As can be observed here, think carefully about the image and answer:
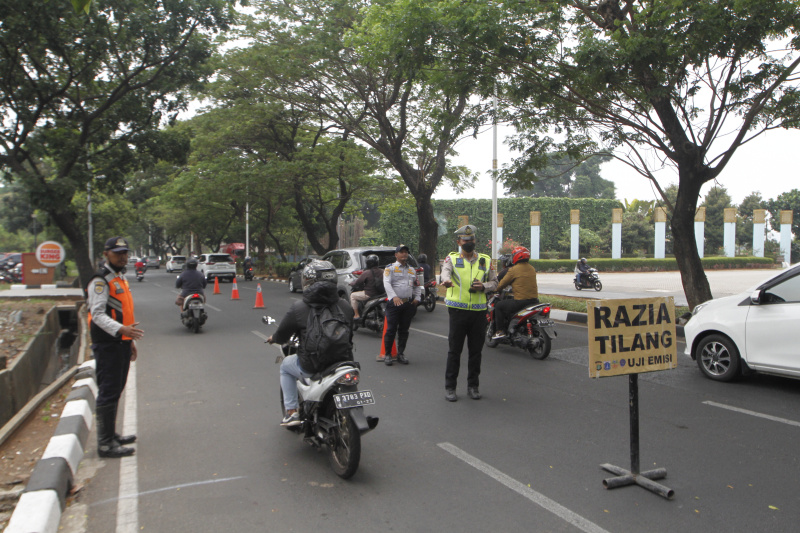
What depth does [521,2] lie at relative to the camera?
10.8 meters

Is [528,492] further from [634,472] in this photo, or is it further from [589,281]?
[589,281]

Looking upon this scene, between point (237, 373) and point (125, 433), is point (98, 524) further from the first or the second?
point (237, 373)

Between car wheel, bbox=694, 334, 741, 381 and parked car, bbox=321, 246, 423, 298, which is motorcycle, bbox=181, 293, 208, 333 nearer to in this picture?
parked car, bbox=321, 246, 423, 298

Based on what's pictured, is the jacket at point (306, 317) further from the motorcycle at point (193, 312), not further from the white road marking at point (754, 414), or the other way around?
the motorcycle at point (193, 312)

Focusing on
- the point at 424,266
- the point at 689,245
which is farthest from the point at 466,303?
the point at 424,266

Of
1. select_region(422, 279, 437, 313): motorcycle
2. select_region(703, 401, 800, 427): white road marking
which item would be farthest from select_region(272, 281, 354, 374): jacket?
select_region(422, 279, 437, 313): motorcycle

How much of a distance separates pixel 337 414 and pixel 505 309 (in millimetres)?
5303

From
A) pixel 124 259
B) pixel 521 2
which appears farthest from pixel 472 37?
pixel 124 259

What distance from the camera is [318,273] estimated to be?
14.6ft

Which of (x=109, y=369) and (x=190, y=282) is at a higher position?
(x=190, y=282)

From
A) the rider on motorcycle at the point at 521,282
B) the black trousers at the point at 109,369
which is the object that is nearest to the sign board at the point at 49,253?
the black trousers at the point at 109,369

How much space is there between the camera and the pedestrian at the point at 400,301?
8320 millimetres

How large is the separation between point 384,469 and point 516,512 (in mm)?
1147

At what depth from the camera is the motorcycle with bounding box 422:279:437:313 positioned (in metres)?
14.7
